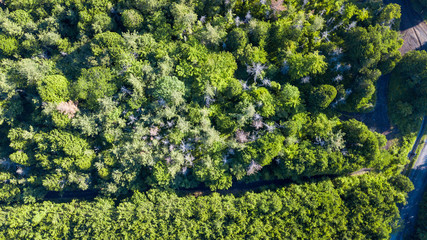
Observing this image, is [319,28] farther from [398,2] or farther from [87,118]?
[87,118]

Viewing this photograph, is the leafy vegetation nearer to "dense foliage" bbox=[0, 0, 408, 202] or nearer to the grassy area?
"dense foliage" bbox=[0, 0, 408, 202]

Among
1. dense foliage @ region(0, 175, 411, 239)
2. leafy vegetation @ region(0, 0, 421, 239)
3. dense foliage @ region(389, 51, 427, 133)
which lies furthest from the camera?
dense foliage @ region(389, 51, 427, 133)

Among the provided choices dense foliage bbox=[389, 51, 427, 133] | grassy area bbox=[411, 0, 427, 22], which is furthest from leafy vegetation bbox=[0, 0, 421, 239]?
grassy area bbox=[411, 0, 427, 22]

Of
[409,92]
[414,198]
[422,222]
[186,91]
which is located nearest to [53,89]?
[186,91]

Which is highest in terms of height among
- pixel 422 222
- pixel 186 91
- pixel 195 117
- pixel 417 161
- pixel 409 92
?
pixel 409 92

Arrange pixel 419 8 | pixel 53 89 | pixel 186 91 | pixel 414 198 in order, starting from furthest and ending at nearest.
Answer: pixel 414 198
pixel 419 8
pixel 186 91
pixel 53 89

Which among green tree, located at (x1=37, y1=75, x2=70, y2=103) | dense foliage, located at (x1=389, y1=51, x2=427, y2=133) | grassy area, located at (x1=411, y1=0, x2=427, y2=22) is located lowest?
green tree, located at (x1=37, y1=75, x2=70, y2=103)

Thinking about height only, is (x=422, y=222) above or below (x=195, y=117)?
below

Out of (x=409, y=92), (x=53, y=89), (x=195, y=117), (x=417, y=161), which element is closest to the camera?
(x=53, y=89)

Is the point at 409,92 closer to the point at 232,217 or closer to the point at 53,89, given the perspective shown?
the point at 232,217
